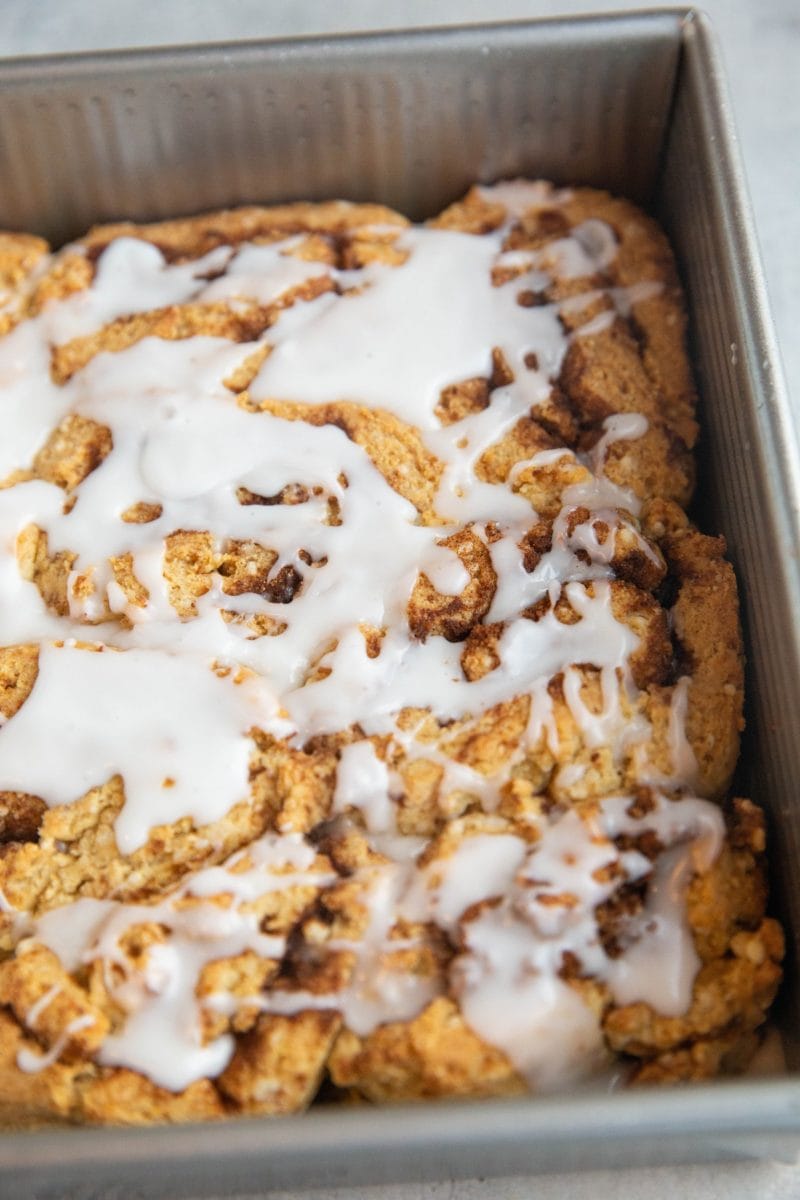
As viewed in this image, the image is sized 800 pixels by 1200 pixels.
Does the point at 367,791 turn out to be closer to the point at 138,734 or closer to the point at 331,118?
the point at 138,734

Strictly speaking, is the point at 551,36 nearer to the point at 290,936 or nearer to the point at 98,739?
the point at 98,739

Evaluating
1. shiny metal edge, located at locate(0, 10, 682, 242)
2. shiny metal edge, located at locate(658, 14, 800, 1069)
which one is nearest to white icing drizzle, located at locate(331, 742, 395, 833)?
shiny metal edge, located at locate(658, 14, 800, 1069)

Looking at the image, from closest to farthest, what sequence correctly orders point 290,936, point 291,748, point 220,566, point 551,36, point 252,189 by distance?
point 290,936, point 291,748, point 220,566, point 551,36, point 252,189

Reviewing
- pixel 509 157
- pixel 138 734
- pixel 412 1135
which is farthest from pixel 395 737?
pixel 509 157

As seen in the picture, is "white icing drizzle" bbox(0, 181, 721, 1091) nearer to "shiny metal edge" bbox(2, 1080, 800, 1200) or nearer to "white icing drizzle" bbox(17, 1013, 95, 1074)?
"white icing drizzle" bbox(17, 1013, 95, 1074)

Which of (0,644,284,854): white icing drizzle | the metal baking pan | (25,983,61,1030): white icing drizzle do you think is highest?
the metal baking pan

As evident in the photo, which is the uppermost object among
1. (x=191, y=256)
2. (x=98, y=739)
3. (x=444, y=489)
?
(x=191, y=256)

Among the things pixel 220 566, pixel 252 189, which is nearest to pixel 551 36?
pixel 252 189
